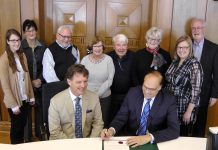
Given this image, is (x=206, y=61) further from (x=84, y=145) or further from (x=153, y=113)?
(x=84, y=145)

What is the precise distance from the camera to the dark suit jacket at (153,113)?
2289mm

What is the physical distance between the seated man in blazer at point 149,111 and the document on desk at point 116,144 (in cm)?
10

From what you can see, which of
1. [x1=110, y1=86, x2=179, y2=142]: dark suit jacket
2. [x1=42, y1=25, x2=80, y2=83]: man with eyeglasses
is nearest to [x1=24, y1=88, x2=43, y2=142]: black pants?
[x1=42, y1=25, x2=80, y2=83]: man with eyeglasses

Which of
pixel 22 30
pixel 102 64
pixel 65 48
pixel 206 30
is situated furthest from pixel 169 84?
pixel 22 30

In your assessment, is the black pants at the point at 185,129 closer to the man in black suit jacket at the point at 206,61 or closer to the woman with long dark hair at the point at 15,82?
the man in black suit jacket at the point at 206,61

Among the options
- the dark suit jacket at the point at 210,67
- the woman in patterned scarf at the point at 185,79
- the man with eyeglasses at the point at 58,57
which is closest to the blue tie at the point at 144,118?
the woman in patterned scarf at the point at 185,79

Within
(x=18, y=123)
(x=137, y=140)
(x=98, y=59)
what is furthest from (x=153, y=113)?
(x=18, y=123)

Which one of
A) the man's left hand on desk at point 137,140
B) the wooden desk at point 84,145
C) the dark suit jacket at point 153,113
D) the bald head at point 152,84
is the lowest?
the wooden desk at point 84,145

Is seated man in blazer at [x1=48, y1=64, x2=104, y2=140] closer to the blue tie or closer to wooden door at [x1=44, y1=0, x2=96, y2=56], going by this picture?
the blue tie

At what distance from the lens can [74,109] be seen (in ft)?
7.66

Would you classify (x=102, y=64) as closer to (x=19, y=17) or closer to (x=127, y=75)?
(x=127, y=75)

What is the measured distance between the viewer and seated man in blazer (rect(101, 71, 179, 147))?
7.32ft

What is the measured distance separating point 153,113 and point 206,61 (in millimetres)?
1101

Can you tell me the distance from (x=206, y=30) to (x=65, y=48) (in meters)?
1.66
